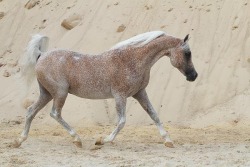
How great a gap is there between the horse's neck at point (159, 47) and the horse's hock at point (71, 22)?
23.0 ft

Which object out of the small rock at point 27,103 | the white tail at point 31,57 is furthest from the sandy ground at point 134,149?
the small rock at point 27,103

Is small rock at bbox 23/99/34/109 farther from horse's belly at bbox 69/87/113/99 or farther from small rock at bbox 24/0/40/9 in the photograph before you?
horse's belly at bbox 69/87/113/99

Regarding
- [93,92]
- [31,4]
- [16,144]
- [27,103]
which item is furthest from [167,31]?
[16,144]

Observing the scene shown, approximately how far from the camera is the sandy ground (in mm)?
7526

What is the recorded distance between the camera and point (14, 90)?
1456 cm

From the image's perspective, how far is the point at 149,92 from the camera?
1320 centimetres

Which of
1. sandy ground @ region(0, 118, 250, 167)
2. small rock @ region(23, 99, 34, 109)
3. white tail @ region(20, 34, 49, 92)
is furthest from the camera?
small rock @ region(23, 99, 34, 109)

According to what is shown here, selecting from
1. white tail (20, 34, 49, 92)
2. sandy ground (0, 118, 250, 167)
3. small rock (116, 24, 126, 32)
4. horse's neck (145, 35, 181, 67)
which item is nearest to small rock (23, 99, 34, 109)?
sandy ground (0, 118, 250, 167)

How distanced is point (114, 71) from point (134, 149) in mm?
1183

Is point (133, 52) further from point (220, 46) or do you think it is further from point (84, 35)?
point (84, 35)

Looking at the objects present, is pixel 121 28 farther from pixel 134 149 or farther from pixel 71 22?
pixel 134 149

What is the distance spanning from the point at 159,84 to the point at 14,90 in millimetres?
3643

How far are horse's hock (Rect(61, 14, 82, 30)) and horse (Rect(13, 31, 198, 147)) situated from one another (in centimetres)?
650

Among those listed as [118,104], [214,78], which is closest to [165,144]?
[118,104]
